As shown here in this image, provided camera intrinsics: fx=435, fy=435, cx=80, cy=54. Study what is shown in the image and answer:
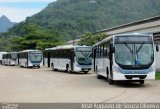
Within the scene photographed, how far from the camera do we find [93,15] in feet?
400

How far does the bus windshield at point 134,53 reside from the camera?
73.0 ft

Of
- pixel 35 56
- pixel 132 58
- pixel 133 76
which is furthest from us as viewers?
pixel 35 56

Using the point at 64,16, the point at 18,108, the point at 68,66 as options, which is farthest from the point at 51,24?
the point at 18,108

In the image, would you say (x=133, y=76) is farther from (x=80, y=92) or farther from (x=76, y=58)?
(x=76, y=58)

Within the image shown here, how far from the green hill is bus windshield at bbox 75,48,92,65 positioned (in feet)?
239

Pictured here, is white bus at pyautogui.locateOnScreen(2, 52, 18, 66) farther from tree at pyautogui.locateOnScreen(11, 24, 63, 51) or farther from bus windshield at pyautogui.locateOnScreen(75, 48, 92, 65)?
bus windshield at pyautogui.locateOnScreen(75, 48, 92, 65)

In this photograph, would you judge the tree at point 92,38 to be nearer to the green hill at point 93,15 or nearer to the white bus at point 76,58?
the white bus at point 76,58

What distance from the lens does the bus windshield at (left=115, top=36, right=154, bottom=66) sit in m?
22.2

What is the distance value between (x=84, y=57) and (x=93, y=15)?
276ft

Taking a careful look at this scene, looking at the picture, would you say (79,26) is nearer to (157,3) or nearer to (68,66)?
(157,3)

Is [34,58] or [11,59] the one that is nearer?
[34,58]

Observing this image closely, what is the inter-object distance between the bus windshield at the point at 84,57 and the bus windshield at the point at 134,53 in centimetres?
1570

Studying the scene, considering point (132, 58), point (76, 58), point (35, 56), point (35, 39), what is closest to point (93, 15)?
point (35, 39)

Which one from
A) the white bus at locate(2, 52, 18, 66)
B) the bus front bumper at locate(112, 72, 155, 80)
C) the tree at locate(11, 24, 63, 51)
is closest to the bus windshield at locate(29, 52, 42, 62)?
the white bus at locate(2, 52, 18, 66)
